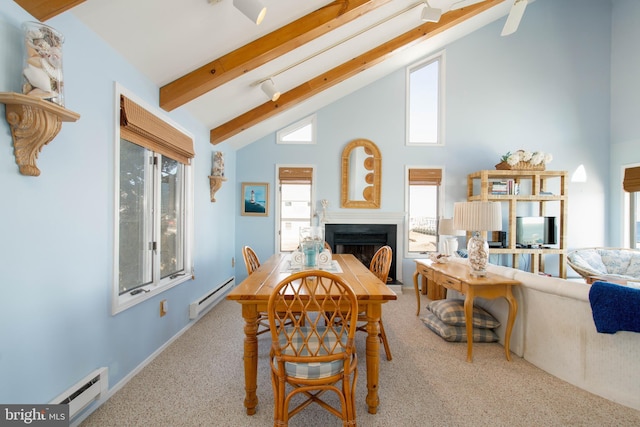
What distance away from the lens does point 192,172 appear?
2.93 m

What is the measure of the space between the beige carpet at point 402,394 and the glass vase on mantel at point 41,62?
1.77m

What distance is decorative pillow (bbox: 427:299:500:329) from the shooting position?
8.42ft

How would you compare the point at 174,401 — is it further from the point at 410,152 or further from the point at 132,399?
the point at 410,152

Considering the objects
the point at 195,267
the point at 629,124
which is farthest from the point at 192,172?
the point at 629,124

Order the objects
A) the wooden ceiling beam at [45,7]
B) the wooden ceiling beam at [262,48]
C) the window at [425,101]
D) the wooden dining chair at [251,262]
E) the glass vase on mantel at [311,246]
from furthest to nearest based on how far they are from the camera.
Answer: the window at [425,101]
the wooden dining chair at [251,262]
the wooden ceiling beam at [262,48]
the glass vase on mantel at [311,246]
the wooden ceiling beam at [45,7]

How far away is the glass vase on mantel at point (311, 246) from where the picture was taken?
2129 millimetres

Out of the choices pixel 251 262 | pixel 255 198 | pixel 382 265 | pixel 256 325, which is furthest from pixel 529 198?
pixel 256 325

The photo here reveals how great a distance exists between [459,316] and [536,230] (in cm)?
269

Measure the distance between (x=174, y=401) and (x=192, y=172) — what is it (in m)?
2.10

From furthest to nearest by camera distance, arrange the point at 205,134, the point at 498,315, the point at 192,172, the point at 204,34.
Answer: the point at 205,134
the point at 192,172
the point at 498,315
the point at 204,34

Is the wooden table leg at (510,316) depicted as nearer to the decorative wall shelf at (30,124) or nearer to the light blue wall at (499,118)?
the light blue wall at (499,118)

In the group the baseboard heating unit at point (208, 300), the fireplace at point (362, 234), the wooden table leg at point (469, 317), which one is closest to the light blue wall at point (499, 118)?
the fireplace at point (362, 234)

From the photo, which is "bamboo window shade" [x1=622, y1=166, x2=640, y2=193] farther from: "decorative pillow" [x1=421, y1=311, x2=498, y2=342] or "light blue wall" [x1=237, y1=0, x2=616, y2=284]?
"decorative pillow" [x1=421, y1=311, x2=498, y2=342]

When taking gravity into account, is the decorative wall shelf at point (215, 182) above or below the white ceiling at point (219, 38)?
below
